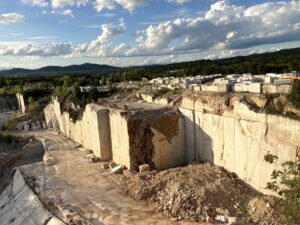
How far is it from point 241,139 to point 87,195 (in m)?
8.64

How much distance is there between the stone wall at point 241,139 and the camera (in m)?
15.9

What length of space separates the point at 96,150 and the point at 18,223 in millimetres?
8918

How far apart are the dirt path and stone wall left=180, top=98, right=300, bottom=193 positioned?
193 inches

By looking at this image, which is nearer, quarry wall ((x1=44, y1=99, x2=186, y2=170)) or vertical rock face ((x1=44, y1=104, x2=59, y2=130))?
quarry wall ((x1=44, y1=99, x2=186, y2=170))

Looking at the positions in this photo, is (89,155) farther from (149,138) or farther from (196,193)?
(196,193)

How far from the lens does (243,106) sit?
1834 cm

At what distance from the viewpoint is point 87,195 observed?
1919 centimetres

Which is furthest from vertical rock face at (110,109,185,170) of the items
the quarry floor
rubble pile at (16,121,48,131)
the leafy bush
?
the leafy bush

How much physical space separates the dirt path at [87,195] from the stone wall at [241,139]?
489cm

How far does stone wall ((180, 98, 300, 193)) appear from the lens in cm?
1587

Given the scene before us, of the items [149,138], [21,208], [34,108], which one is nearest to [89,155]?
[149,138]

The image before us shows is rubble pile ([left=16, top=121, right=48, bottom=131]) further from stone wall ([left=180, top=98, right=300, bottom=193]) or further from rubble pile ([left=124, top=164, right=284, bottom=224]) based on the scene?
rubble pile ([left=124, top=164, right=284, bottom=224])

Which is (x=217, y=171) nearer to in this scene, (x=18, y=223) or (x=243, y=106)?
(x=243, y=106)

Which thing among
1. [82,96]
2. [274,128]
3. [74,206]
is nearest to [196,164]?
[274,128]
